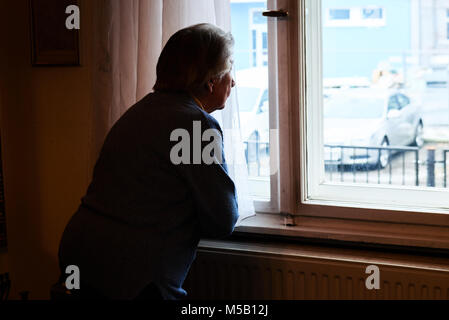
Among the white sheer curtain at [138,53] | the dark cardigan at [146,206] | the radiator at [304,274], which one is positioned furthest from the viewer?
the white sheer curtain at [138,53]

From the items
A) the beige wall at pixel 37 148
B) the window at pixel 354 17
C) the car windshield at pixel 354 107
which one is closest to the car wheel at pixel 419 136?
the car windshield at pixel 354 107

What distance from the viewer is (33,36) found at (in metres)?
2.34

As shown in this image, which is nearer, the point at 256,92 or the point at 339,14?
the point at 339,14

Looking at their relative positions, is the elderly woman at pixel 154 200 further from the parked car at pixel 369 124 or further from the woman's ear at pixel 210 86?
the parked car at pixel 369 124

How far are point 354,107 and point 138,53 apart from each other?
0.76 meters

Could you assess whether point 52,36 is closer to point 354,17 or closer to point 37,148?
point 37,148

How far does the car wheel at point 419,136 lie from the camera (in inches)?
79.1

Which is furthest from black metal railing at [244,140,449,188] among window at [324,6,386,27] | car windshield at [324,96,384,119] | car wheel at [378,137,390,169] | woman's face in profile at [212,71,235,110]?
woman's face in profile at [212,71,235,110]

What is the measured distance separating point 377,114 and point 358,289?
0.60 m

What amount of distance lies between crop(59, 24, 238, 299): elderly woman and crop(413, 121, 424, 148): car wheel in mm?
776

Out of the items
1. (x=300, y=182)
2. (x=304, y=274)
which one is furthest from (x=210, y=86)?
(x=304, y=274)

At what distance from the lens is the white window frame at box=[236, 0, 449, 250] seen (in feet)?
6.50

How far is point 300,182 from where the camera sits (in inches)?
82.9

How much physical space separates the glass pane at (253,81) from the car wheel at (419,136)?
510mm
